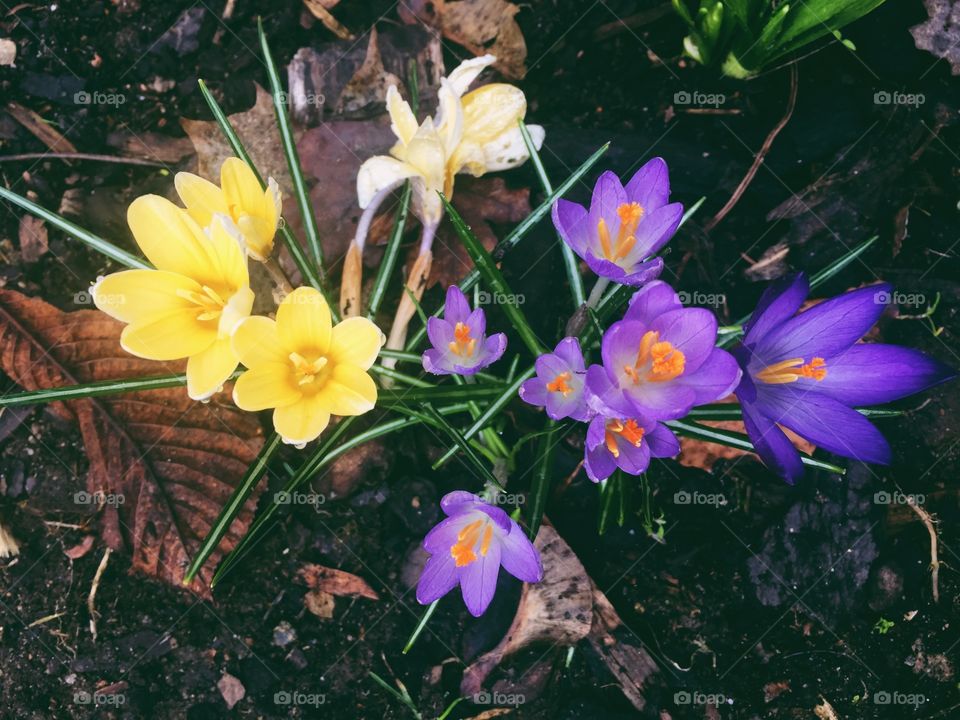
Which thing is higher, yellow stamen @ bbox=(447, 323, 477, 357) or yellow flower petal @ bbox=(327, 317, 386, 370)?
yellow flower petal @ bbox=(327, 317, 386, 370)

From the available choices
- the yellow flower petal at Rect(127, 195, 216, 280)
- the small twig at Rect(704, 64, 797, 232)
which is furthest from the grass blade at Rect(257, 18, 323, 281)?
the small twig at Rect(704, 64, 797, 232)

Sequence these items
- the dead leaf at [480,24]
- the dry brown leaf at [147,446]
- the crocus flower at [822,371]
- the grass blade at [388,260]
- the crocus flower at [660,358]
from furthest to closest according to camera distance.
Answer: the dead leaf at [480,24], the dry brown leaf at [147,446], the grass blade at [388,260], the crocus flower at [822,371], the crocus flower at [660,358]

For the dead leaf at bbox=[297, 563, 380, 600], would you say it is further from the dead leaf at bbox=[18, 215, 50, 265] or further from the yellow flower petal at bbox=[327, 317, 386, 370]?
the dead leaf at bbox=[18, 215, 50, 265]

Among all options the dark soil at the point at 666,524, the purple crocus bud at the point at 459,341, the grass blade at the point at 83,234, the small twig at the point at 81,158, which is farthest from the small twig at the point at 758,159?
the small twig at the point at 81,158

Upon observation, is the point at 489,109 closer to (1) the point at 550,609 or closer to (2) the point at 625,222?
(2) the point at 625,222

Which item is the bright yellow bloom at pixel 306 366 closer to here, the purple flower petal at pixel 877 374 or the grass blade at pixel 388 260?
the grass blade at pixel 388 260

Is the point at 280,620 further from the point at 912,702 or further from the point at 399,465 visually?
the point at 912,702
